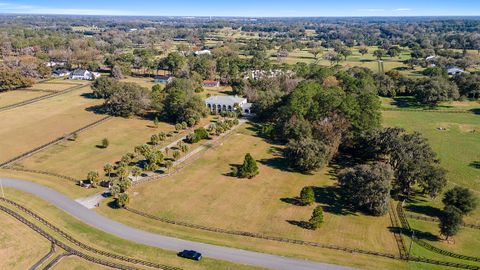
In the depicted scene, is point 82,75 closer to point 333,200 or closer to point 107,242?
point 107,242

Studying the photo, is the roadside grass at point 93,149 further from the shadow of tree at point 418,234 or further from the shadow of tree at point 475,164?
the shadow of tree at point 475,164

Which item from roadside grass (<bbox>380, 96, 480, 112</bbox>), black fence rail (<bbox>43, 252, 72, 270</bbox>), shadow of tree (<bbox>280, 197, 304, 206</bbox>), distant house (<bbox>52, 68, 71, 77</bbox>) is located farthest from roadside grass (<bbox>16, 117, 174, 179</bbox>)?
distant house (<bbox>52, 68, 71, 77</bbox>)

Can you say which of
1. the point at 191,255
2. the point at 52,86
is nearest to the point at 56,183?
the point at 191,255

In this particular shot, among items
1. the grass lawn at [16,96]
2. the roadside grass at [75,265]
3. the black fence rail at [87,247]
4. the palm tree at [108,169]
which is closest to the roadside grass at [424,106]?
the palm tree at [108,169]

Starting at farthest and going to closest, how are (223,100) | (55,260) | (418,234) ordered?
(223,100), (418,234), (55,260)

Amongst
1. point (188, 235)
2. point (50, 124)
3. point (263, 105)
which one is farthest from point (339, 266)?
point (50, 124)

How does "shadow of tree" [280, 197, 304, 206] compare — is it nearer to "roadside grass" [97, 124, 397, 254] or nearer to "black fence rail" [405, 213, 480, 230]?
"roadside grass" [97, 124, 397, 254]
